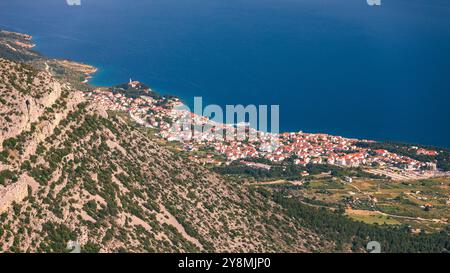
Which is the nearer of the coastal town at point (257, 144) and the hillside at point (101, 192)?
the hillside at point (101, 192)

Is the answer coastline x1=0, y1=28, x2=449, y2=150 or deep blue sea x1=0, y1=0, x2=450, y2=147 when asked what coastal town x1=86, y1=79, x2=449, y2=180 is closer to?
coastline x1=0, y1=28, x2=449, y2=150

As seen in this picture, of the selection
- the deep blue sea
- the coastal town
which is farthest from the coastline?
the coastal town

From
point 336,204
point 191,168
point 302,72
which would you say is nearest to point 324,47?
point 302,72

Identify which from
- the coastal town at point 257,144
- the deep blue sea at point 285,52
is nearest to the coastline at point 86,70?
the deep blue sea at point 285,52

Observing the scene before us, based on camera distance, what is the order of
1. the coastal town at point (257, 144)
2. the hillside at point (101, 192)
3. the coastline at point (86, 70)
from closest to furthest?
the hillside at point (101, 192) → the coastal town at point (257, 144) → the coastline at point (86, 70)

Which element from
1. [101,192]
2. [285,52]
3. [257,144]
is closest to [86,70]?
[257,144]

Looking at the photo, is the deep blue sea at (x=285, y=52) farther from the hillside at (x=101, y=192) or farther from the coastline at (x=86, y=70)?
the hillside at (x=101, y=192)
